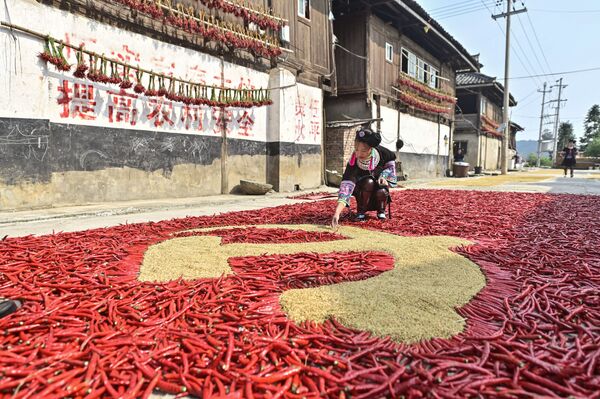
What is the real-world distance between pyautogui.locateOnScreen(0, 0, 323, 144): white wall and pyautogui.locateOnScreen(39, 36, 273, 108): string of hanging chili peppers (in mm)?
192

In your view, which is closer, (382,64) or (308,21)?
(308,21)

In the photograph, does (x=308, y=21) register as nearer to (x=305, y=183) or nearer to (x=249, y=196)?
(x=305, y=183)

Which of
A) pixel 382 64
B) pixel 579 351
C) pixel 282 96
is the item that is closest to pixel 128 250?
pixel 579 351

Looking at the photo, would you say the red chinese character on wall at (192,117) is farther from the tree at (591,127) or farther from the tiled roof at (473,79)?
the tree at (591,127)

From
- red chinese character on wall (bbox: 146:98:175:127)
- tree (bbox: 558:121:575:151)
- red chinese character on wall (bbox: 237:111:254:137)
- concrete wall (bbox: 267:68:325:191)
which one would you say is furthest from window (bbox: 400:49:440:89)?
tree (bbox: 558:121:575:151)

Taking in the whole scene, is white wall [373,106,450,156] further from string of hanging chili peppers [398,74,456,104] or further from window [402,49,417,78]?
window [402,49,417,78]

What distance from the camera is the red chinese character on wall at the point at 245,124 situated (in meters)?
10.5

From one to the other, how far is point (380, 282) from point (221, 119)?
323 inches

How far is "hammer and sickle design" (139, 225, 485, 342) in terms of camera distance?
6.59 feet

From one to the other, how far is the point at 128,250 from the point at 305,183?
9.32m

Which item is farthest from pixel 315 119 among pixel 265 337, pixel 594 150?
pixel 594 150

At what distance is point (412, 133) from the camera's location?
1886 cm

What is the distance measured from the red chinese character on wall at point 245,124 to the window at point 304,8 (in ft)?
14.1

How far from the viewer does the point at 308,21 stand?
12750 mm
